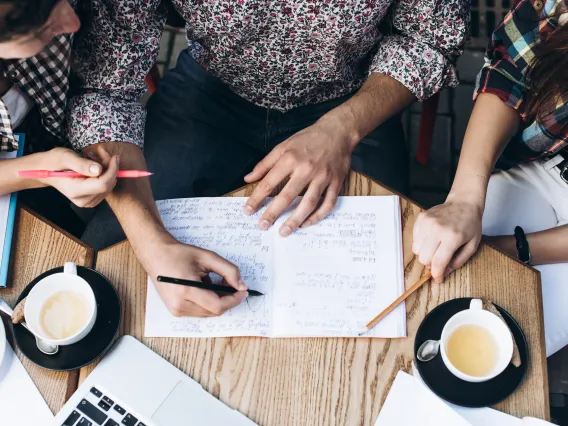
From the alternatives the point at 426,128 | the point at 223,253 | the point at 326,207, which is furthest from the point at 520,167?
the point at 223,253

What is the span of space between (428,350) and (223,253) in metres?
0.43

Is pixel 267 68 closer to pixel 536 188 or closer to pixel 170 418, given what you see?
pixel 536 188

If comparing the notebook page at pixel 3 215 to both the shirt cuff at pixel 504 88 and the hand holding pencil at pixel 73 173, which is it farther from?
the shirt cuff at pixel 504 88

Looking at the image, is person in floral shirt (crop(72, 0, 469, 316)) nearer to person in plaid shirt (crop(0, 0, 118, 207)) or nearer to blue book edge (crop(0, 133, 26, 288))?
person in plaid shirt (crop(0, 0, 118, 207))

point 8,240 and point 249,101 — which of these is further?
point 249,101

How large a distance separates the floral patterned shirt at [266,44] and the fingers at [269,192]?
0.32 metres

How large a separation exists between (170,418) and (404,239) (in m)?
0.55

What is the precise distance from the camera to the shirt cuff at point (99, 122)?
46.9 inches

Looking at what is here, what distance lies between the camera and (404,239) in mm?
1095

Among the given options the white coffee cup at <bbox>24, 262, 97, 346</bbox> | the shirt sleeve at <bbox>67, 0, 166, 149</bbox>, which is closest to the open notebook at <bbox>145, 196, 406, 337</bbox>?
the white coffee cup at <bbox>24, 262, 97, 346</bbox>

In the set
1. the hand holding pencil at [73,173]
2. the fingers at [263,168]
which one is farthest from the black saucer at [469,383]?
the hand holding pencil at [73,173]

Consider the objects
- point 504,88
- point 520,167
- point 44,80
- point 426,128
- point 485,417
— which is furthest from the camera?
point 426,128

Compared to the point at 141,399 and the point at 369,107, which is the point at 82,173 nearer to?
the point at 141,399

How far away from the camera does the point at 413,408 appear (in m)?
0.95
